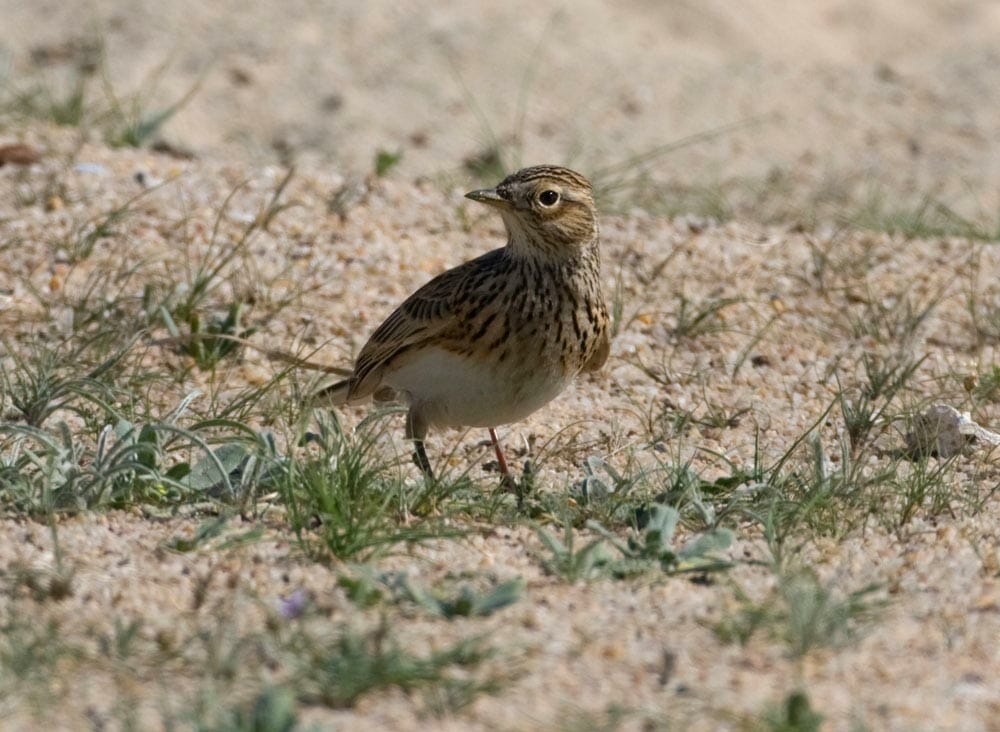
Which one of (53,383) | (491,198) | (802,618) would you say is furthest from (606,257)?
(802,618)

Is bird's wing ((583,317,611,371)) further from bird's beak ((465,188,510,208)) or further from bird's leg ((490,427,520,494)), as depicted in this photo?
bird's beak ((465,188,510,208))

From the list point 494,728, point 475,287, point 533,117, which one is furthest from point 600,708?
point 533,117

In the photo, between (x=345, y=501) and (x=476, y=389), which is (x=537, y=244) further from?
(x=345, y=501)

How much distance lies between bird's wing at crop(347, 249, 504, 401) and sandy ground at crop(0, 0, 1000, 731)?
421mm

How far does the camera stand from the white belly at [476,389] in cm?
486

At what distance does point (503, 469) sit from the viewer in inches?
195

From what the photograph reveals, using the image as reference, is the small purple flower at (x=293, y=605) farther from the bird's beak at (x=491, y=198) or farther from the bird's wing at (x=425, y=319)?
the bird's beak at (x=491, y=198)

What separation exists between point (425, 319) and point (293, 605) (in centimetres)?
160

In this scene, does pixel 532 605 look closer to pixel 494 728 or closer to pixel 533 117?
pixel 494 728

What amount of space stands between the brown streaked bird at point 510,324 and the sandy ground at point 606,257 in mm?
226

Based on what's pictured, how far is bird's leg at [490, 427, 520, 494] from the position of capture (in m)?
4.69

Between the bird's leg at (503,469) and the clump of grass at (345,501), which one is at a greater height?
the bird's leg at (503,469)

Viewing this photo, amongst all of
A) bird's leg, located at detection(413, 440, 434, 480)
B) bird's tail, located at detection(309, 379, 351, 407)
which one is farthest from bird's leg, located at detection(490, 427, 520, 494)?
bird's tail, located at detection(309, 379, 351, 407)

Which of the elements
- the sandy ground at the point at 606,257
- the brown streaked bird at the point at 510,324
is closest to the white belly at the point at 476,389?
the brown streaked bird at the point at 510,324
